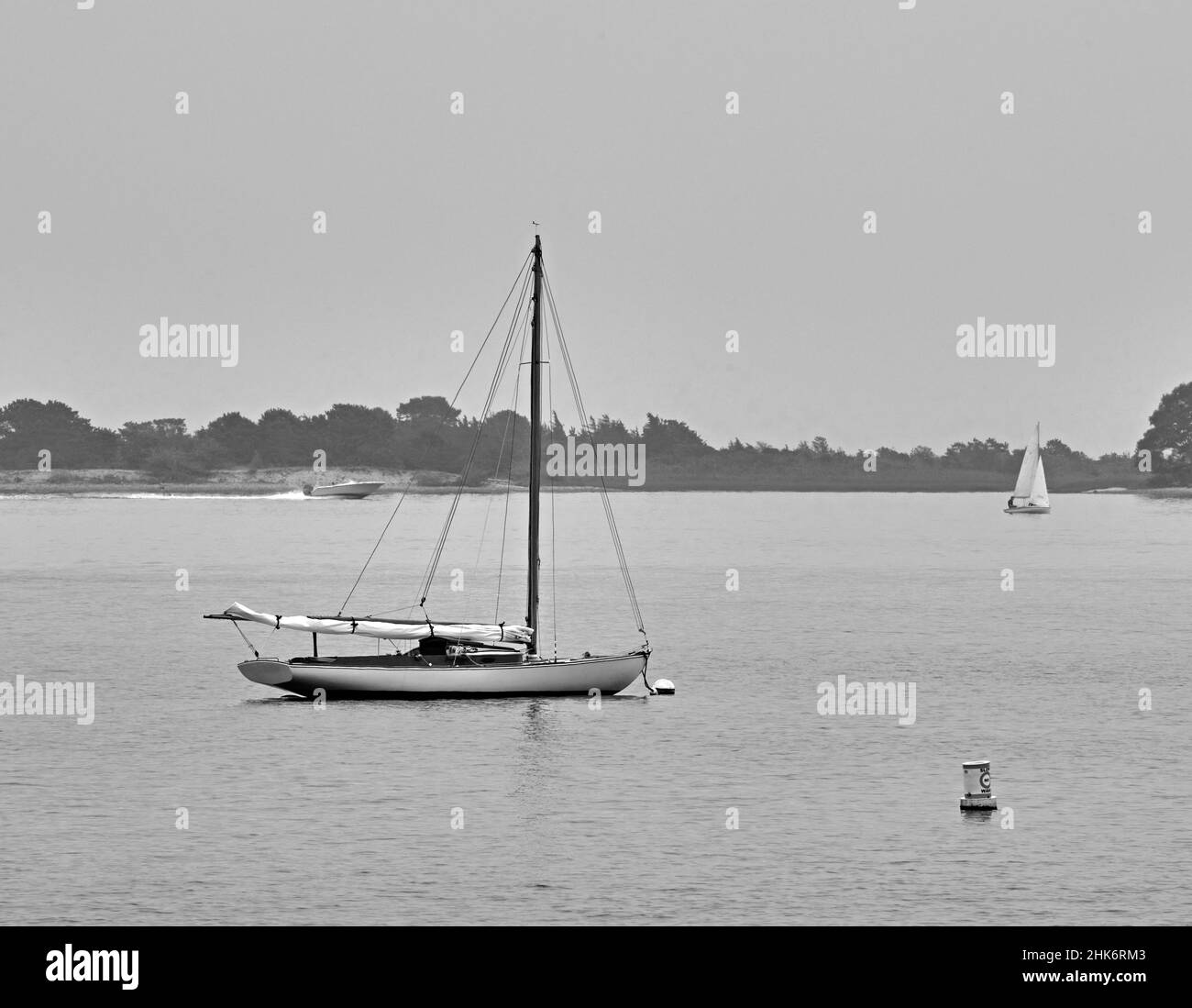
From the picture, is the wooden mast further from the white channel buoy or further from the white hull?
the white channel buoy

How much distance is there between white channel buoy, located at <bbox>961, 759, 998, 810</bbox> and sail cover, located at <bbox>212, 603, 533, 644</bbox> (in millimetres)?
22179

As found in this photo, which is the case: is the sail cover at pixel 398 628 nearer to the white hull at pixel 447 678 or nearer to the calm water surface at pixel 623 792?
the white hull at pixel 447 678

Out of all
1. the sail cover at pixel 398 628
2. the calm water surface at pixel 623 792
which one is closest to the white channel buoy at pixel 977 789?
the calm water surface at pixel 623 792

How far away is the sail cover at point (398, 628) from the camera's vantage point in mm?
66188

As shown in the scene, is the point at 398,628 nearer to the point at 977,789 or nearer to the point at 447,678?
the point at 447,678

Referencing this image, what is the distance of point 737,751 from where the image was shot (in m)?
59.6

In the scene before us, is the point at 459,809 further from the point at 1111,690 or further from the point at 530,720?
the point at 1111,690

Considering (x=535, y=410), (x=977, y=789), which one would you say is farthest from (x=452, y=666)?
(x=977, y=789)

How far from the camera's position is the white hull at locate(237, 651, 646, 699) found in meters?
64.7

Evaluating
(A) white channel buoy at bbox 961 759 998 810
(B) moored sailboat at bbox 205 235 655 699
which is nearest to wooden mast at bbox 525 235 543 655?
(B) moored sailboat at bbox 205 235 655 699

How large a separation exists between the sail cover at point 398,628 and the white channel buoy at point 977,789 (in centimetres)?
2218

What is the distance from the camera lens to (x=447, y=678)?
65.1m

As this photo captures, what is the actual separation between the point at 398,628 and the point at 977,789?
27574 mm
